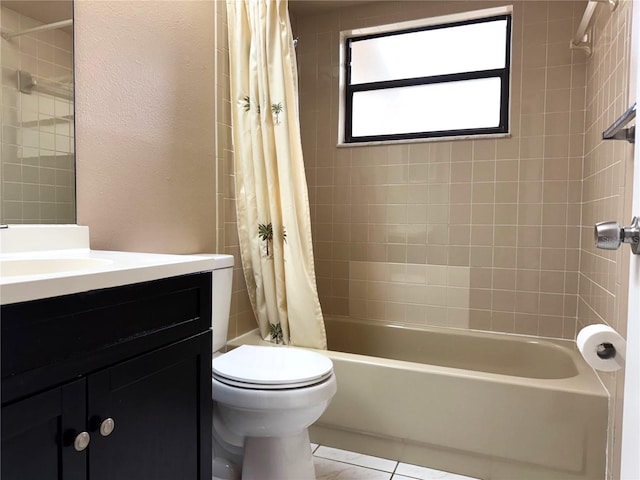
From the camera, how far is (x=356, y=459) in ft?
6.04

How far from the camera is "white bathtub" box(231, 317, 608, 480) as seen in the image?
1571mm

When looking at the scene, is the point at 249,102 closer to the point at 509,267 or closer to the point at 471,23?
the point at 471,23

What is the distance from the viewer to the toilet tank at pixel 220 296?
65.8 inches

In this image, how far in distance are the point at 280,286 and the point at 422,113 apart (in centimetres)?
139

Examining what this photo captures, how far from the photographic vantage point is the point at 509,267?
2.36m

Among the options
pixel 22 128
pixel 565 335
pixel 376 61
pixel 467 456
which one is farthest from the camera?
pixel 376 61

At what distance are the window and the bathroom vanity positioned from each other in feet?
6.11

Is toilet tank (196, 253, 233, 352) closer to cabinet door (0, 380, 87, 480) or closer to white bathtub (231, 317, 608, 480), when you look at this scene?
white bathtub (231, 317, 608, 480)

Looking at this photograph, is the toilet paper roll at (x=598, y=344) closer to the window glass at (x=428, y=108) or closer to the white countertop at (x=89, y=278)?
the white countertop at (x=89, y=278)

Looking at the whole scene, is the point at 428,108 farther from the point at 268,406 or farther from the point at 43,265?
the point at 43,265

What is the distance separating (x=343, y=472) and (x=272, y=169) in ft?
4.44

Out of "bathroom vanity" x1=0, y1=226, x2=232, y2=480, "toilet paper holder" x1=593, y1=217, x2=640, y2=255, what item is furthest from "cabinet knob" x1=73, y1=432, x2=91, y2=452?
"toilet paper holder" x1=593, y1=217, x2=640, y2=255

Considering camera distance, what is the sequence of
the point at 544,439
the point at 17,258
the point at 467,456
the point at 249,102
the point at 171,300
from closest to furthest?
the point at 171,300 → the point at 17,258 → the point at 544,439 → the point at 467,456 → the point at 249,102

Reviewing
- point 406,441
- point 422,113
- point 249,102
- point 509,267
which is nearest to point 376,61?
point 422,113
